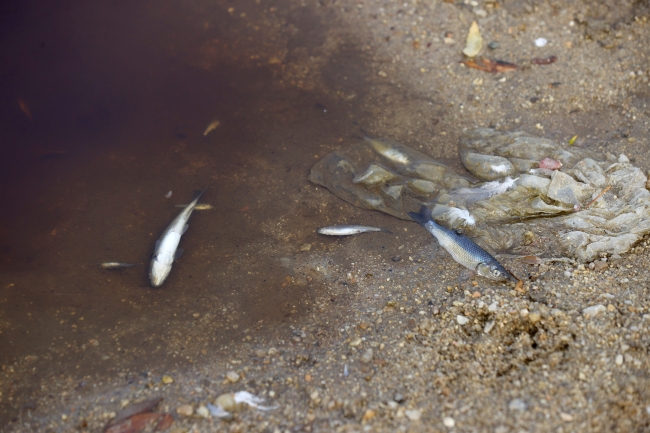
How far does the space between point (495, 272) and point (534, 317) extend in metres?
0.55

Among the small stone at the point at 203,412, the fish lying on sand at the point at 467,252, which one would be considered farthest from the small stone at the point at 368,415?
the fish lying on sand at the point at 467,252

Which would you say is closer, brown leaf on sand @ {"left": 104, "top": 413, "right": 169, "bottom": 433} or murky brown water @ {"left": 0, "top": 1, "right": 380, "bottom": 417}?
brown leaf on sand @ {"left": 104, "top": 413, "right": 169, "bottom": 433}

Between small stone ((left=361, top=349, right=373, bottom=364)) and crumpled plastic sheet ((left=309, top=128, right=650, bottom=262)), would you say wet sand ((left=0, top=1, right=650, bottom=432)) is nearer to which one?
small stone ((left=361, top=349, right=373, bottom=364))

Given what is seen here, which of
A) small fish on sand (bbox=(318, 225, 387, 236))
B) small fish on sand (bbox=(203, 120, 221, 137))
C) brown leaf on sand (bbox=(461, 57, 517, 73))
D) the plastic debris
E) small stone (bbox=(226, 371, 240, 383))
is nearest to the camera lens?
small stone (bbox=(226, 371, 240, 383))

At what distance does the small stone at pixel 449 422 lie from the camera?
324 cm

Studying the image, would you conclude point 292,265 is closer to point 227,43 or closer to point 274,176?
point 274,176

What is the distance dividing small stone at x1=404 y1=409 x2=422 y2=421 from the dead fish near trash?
8.13 ft

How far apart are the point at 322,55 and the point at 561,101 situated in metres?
3.12

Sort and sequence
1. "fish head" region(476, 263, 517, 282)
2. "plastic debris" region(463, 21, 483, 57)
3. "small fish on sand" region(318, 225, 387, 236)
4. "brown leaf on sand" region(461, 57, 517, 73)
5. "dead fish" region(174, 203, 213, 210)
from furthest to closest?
"plastic debris" region(463, 21, 483, 57) → "brown leaf on sand" region(461, 57, 517, 73) → "dead fish" region(174, 203, 213, 210) → "small fish on sand" region(318, 225, 387, 236) → "fish head" region(476, 263, 517, 282)

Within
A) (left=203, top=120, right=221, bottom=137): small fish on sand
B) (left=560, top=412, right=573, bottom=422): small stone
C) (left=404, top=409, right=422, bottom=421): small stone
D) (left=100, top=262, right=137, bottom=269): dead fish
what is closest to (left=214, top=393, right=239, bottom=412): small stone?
(left=404, top=409, right=422, bottom=421): small stone

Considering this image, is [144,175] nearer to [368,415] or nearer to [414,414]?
[368,415]

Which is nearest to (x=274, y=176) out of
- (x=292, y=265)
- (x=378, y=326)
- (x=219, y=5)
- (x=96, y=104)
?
(x=292, y=265)

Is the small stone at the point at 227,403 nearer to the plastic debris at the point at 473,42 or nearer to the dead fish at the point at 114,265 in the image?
the dead fish at the point at 114,265

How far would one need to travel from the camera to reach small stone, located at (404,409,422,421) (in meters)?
3.30
